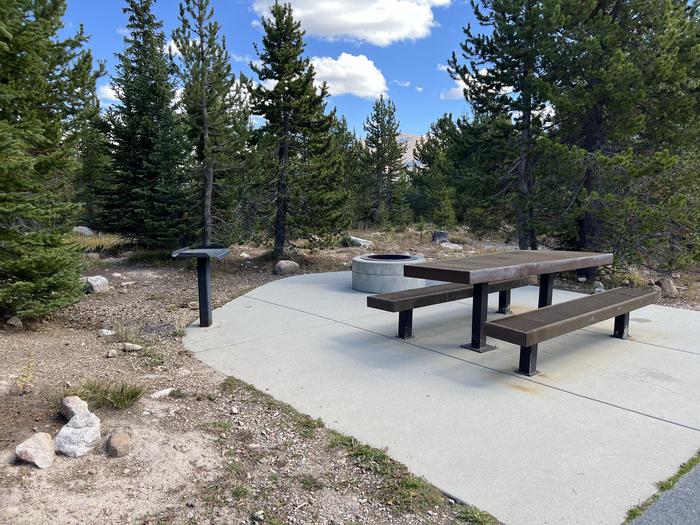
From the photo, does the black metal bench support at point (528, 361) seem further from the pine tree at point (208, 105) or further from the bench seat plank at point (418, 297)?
the pine tree at point (208, 105)

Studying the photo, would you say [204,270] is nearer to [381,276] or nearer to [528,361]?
[381,276]

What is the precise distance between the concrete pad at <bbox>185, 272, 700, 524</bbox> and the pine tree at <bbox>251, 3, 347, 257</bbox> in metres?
4.94

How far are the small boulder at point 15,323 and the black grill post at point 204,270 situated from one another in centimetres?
186

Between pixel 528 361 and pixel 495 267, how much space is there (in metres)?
0.94

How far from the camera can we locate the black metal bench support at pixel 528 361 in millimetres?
4242

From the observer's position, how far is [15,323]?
521cm

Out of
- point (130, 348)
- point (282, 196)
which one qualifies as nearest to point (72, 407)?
point (130, 348)

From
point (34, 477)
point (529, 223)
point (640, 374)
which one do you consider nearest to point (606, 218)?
point (529, 223)

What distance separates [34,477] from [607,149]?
10.0 metres

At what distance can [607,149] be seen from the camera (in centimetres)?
915

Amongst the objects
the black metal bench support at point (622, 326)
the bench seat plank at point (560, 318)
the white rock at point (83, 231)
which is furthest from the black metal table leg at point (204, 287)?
the white rock at point (83, 231)

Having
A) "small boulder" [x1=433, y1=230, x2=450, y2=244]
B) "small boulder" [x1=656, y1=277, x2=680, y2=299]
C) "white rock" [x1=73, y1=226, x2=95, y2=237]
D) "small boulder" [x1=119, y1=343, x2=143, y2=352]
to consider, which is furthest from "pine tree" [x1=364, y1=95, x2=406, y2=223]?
"small boulder" [x1=119, y1=343, x2=143, y2=352]

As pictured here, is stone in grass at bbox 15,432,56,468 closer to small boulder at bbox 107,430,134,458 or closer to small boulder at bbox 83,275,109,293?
small boulder at bbox 107,430,134,458

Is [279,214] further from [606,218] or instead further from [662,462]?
[662,462]
